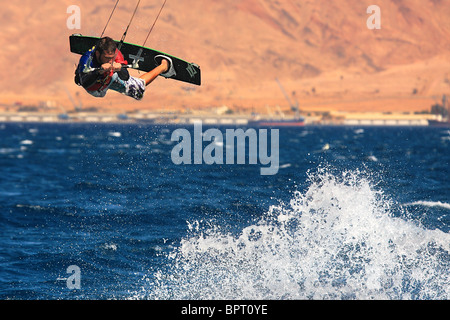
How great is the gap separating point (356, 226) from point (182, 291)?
6.24 metres

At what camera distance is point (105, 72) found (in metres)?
12.8

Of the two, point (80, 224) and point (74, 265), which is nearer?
point (74, 265)

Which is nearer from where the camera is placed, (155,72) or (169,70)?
(155,72)

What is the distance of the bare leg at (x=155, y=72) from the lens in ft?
47.0

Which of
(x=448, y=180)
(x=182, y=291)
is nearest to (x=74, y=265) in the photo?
(x=182, y=291)

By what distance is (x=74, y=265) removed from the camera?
18719 millimetres

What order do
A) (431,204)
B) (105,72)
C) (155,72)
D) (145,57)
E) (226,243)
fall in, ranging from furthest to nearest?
(431,204), (226,243), (145,57), (155,72), (105,72)

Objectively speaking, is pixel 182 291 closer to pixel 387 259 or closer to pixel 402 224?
pixel 387 259

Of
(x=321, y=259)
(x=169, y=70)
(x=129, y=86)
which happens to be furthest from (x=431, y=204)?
(x=129, y=86)

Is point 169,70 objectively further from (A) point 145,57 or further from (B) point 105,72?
(B) point 105,72

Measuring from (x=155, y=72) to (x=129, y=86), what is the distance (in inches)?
57.8

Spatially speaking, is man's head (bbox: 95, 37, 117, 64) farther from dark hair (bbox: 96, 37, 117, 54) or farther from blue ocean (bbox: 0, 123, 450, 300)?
blue ocean (bbox: 0, 123, 450, 300)

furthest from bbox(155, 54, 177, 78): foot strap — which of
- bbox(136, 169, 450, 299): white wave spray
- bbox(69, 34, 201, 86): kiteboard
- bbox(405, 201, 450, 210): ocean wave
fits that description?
bbox(405, 201, 450, 210): ocean wave

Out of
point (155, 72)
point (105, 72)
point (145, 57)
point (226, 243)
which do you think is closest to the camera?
point (105, 72)
